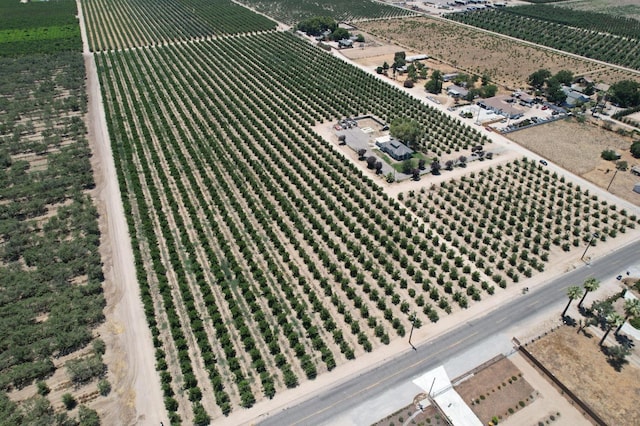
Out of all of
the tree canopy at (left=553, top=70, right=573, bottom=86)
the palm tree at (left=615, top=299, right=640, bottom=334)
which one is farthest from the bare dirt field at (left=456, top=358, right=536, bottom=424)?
the tree canopy at (left=553, top=70, right=573, bottom=86)

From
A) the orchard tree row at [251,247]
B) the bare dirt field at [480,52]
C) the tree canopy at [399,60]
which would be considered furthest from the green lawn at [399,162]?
the bare dirt field at [480,52]

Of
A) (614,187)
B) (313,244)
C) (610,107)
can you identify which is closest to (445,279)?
(313,244)

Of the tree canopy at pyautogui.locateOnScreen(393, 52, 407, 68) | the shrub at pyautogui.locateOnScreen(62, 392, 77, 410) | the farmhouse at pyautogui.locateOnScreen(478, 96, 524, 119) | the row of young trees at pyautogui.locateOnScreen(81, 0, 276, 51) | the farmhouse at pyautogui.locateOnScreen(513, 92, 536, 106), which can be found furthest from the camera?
the row of young trees at pyautogui.locateOnScreen(81, 0, 276, 51)

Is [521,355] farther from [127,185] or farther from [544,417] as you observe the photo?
[127,185]

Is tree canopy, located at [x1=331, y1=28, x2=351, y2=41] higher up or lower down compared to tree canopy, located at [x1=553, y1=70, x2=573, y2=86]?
higher up

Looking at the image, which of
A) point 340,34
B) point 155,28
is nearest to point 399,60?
point 340,34

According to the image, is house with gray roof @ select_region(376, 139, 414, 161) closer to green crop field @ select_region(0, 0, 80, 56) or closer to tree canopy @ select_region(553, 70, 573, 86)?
tree canopy @ select_region(553, 70, 573, 86)

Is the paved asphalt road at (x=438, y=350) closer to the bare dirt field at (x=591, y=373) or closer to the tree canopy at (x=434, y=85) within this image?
the bare dirt field at (x=591, y=373)
